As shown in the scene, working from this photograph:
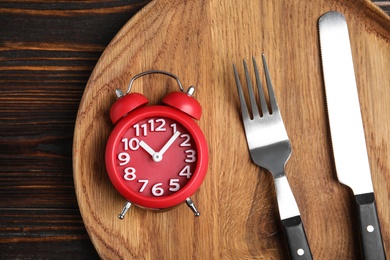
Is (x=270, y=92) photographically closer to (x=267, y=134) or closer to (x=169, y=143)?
(x=267, y=134)

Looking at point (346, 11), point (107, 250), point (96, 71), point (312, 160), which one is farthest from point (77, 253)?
point (346, 11)

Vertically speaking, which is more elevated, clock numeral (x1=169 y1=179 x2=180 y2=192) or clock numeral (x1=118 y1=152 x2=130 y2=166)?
clock numeral (x1=118 y1=152 x2=130 y2=166)

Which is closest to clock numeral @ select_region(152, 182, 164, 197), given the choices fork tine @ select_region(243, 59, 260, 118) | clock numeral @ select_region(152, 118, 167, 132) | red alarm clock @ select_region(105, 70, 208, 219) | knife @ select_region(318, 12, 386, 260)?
red alarm clock @ select_region(105, 70, 208, 219)

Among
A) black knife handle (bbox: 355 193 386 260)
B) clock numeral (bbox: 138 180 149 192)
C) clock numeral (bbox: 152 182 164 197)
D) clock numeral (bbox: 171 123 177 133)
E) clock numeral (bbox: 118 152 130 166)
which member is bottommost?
black knife handle (bbox: 355 193 386 260)

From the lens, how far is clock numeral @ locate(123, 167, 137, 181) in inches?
38.8

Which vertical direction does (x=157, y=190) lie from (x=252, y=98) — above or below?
below

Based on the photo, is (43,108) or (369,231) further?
(43,108)

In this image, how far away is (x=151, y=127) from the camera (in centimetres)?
100

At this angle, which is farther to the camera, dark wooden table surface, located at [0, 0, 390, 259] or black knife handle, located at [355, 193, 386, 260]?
dark wooden table surface, located at [0, 0, 390, 259]

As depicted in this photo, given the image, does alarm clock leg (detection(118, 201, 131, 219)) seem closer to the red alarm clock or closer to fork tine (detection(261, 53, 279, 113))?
the red alarm clock

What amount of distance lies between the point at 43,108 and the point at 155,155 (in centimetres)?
34

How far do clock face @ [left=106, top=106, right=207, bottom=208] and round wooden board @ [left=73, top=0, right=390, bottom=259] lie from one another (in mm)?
79

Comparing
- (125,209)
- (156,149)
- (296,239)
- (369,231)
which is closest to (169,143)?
(156,149)

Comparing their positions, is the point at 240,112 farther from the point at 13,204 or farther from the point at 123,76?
the point at 13,204
